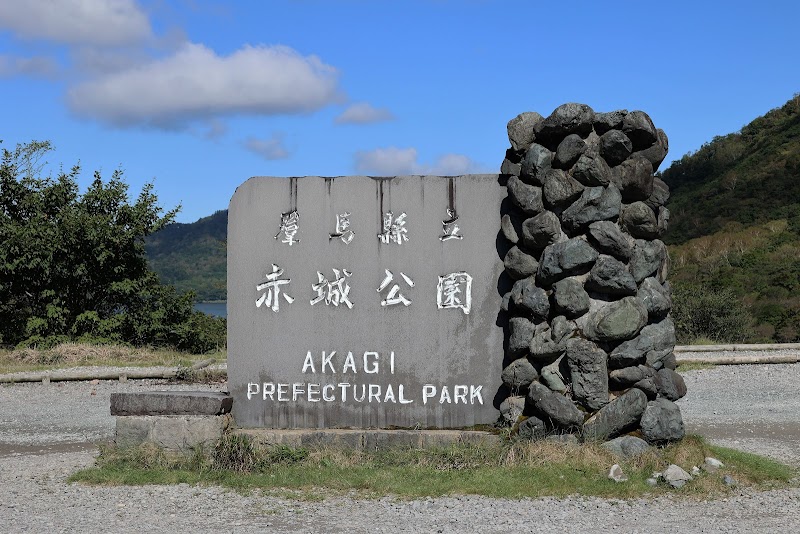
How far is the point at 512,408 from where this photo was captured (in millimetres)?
9062

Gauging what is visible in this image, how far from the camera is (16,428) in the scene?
41.1ft

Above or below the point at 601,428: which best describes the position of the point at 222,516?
below

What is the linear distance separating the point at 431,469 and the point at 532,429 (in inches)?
41.5

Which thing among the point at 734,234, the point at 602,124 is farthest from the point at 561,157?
the point at 734,234

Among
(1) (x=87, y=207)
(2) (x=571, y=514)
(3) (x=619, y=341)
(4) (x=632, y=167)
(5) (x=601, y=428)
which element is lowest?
(2) (x=571, y=514)

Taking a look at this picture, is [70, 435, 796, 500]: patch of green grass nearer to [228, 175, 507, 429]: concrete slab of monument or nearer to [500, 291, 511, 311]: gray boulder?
[228, 175, 507, 429]: concrete slab of monument

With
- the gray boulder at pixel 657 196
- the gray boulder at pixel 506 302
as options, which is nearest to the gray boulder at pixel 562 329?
the gray boulder at pixel 506 302

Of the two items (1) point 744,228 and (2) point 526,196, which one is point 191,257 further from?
(2) point 526,196

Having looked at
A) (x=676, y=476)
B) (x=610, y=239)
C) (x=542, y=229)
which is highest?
(x=542, y=229)

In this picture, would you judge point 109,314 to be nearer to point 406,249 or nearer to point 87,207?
point 87,207

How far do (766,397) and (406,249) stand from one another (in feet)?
26.3

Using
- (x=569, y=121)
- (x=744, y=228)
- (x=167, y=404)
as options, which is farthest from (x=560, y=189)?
(x=744, y=228)

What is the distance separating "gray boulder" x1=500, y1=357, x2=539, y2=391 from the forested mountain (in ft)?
54.3

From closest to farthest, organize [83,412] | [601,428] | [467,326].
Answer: [601,428]
[467,326]
[83,412]
